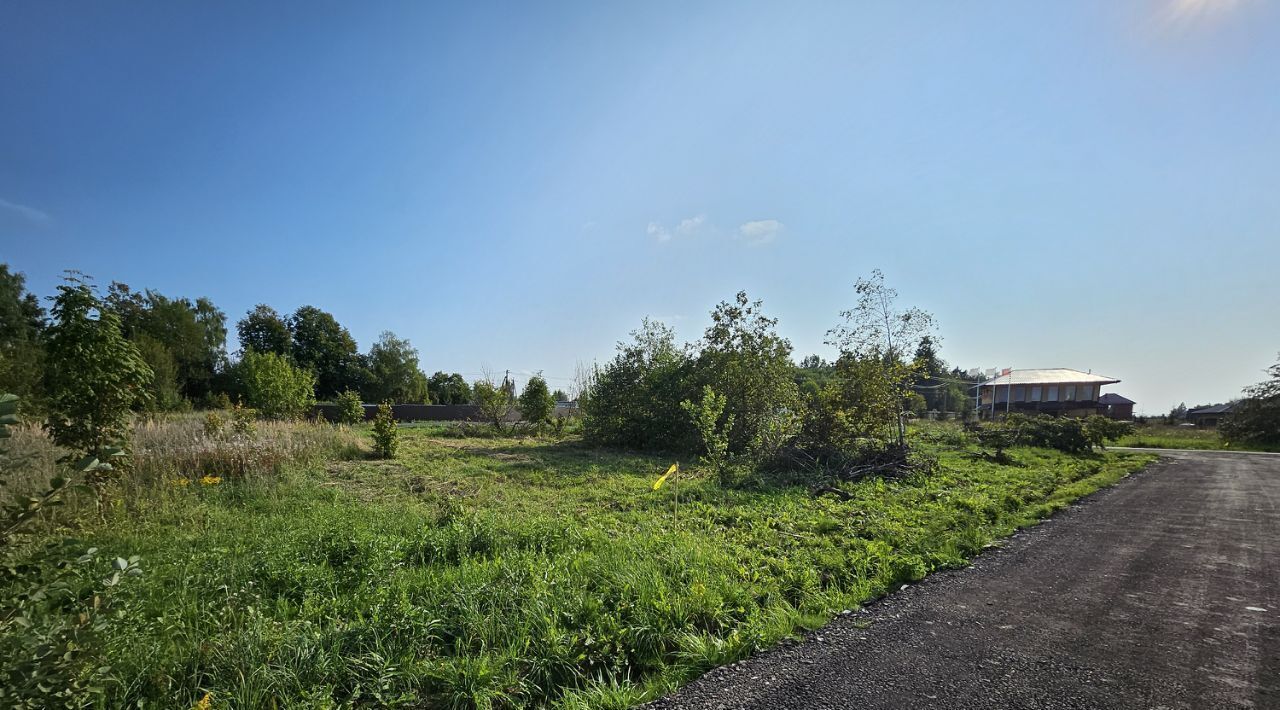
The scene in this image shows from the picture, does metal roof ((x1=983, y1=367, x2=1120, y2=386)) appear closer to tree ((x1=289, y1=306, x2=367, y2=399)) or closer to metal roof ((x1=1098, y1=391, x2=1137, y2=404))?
metal roof ((x1=1098, y1=391, x2=1137, y2=404))

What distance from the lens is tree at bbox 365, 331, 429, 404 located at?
53812 millimetres

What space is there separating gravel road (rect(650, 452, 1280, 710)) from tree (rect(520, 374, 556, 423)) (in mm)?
17513

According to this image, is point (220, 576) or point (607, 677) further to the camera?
point (220, 576)

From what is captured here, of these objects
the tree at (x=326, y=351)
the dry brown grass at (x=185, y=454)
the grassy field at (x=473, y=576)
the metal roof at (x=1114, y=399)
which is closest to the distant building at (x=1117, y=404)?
the metal roof at (x=1114, y=399)

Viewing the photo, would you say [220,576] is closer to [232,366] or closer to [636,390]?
[636,390]

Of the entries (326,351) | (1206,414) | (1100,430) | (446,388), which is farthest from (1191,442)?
(326,351)

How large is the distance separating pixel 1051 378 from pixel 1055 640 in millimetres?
64012

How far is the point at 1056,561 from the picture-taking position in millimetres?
5195

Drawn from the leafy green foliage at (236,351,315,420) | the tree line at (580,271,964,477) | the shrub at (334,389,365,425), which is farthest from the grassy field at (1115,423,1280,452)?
the leafy green foliage at (236,351,315,420)

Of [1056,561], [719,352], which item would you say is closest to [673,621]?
[1056,561]

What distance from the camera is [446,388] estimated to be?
5903cm

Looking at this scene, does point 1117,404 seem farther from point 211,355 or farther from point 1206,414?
point 211,355

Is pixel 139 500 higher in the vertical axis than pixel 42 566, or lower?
lower

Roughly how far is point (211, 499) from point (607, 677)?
7.00m
